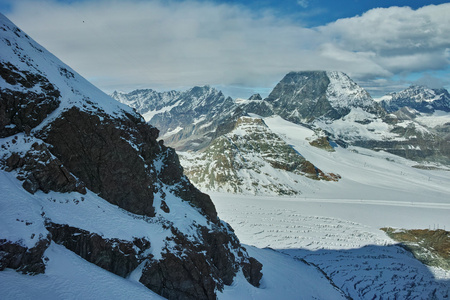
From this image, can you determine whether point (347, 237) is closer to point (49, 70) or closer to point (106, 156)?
point (106, 156)

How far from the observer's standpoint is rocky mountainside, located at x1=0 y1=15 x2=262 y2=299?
16.7 metres

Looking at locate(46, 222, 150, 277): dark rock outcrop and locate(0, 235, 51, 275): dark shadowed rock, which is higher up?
locate(0, 235, 51, 275): dark shadowed rock

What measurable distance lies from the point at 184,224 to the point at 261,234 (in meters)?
50.4

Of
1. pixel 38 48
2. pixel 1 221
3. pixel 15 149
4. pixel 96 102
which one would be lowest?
pixel 1 221

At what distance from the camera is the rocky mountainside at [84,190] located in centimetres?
1665

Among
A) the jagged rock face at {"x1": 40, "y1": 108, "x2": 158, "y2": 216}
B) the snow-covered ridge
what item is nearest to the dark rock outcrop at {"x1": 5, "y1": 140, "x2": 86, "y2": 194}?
the jagged rock face at {"x1": 40, "y1": 108, "x2": 158, "y2": 216}

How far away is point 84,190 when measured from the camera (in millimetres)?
20812

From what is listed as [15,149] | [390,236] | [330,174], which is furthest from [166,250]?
[330,174]

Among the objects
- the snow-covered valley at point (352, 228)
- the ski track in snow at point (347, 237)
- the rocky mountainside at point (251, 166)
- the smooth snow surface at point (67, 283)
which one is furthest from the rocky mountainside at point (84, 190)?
the rocky mountainside at point (251, 166)

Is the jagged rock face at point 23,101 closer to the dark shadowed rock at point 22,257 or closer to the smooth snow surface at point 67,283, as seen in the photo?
the dark shadowed rock at point 22,257

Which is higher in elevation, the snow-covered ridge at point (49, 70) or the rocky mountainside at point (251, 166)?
the snow-covered ridge at point (49, 70)

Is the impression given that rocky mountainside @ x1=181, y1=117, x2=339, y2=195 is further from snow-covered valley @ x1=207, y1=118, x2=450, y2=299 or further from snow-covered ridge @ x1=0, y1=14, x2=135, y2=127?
snow-covered ridge @ x1=0, y1=14, x2=135, y2=127

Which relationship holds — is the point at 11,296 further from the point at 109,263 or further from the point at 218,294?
the point at 218,294

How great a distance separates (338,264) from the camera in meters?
57.7
